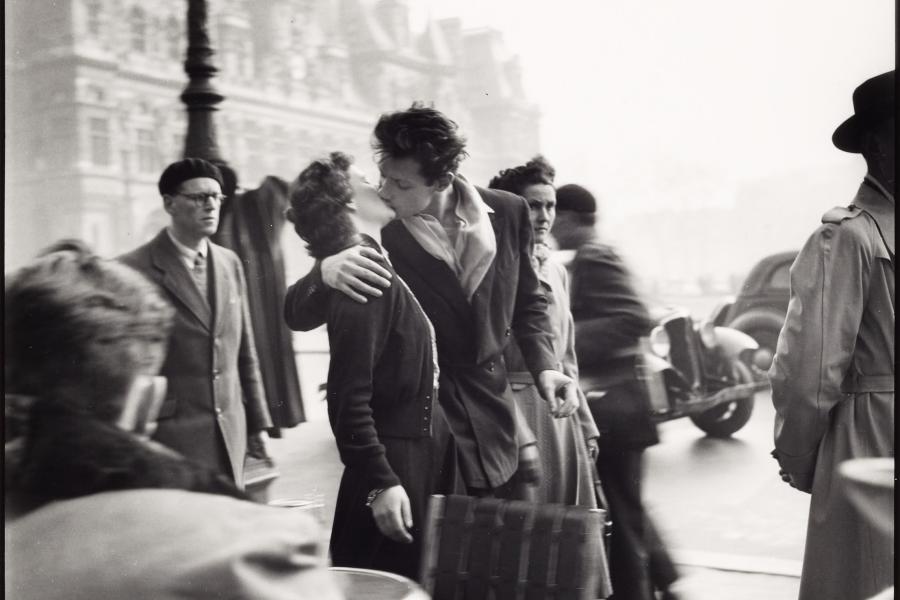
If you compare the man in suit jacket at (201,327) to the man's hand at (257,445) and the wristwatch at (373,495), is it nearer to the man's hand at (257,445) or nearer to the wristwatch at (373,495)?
the man's hand at (257,445)

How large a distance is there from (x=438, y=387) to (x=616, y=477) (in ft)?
2.25

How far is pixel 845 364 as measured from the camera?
9.47ft

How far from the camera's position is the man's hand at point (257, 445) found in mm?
3299

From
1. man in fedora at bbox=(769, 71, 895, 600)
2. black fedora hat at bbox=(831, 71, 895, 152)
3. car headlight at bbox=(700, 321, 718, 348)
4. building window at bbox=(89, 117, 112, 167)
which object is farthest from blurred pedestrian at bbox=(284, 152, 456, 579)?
black fedora hat at bbox=(831, 71, 895, 152)

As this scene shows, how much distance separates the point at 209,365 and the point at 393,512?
0.72 metres

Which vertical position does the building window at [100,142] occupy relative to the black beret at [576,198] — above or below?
above

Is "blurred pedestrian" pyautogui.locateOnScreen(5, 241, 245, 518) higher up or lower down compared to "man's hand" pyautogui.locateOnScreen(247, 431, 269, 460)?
higher up

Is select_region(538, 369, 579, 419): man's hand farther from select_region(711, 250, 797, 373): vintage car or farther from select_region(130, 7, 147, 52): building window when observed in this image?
select_region(130, 7, 147, 52): building window

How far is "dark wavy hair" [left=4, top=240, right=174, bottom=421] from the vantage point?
8.99ft

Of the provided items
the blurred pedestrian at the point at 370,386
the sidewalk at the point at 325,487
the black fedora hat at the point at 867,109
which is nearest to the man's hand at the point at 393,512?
the blurred pedestrian at the point at 370,386

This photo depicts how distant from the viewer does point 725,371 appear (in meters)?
3.40

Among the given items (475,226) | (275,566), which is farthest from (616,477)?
(275,566)

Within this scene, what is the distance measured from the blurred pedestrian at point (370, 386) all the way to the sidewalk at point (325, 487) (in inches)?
1.6

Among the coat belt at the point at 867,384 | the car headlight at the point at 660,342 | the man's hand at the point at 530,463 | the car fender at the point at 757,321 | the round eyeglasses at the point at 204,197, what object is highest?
the round eyeglasses at the point at 204,197
